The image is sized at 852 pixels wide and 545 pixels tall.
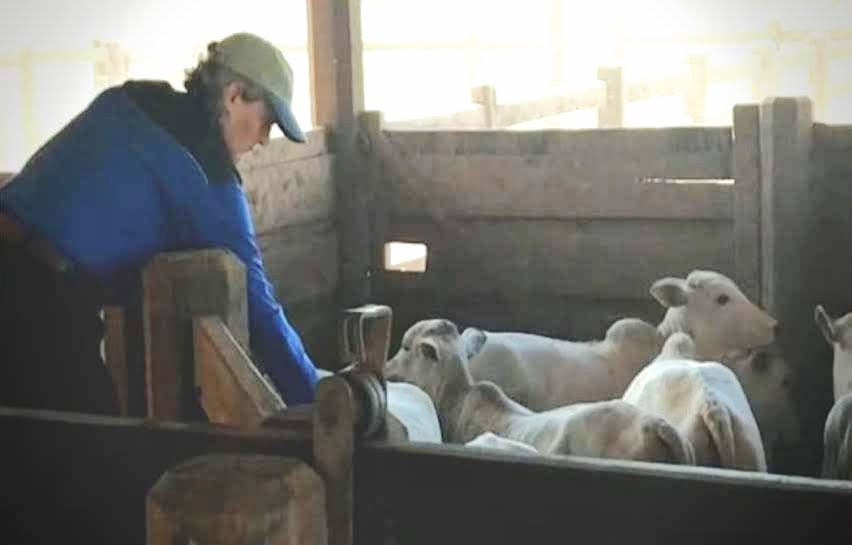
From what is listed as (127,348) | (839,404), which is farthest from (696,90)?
(127,348)

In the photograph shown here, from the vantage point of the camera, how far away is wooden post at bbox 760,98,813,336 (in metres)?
5.25

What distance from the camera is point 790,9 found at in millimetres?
17438

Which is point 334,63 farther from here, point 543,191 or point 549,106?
point 549,106

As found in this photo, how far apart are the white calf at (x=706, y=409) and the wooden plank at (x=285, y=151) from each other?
1.64 meters

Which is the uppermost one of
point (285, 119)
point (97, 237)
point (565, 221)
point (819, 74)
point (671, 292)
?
point (819, 74)

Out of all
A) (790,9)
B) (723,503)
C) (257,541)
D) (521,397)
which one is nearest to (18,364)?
(257,541)

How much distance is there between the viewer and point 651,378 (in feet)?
15.4

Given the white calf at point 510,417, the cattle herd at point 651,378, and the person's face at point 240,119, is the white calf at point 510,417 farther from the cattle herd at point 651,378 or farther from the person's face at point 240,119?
the person's face at point 240,119

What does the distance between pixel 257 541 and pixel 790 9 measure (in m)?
17.1

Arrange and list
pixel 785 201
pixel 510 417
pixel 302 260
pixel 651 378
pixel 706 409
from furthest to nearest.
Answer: pixel 302 260, pixel 785 201, pixel 510 417, pixel 651 378, pixel 706 409

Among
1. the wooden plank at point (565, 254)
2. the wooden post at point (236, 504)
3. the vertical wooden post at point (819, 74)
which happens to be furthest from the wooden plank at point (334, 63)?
the vertical wooden post at point (819, 74)

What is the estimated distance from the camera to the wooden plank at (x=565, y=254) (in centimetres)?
567

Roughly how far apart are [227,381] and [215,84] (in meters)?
1.30

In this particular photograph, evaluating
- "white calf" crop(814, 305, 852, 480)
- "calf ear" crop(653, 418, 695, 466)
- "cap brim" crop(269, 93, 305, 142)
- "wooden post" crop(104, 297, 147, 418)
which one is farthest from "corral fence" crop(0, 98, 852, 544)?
"wooden post" crop(104, 297, 147, 418)
